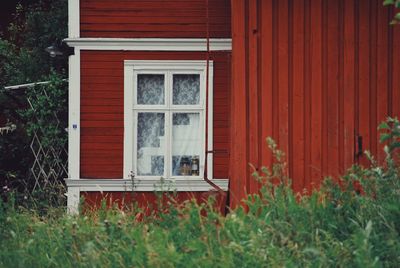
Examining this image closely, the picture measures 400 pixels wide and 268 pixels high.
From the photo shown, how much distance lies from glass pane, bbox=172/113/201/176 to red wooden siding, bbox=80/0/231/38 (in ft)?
3.62

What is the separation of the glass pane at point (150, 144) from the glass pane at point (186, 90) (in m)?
0.33

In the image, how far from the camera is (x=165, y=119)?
1260cm

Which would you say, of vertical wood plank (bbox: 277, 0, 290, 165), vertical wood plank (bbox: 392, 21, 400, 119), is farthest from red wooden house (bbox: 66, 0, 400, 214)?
vertical wood plank (bbox: 392, 21, 400, 119)

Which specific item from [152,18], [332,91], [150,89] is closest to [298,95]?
[332,91]

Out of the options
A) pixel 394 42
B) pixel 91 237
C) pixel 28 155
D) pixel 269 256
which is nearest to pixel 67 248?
pixel 91 237

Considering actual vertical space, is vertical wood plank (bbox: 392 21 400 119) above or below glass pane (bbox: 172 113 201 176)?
above

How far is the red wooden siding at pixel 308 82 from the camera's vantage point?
1013cm

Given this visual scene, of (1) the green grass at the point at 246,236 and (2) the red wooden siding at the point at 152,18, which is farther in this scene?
(2) the red wooden siding at the point at 152,18

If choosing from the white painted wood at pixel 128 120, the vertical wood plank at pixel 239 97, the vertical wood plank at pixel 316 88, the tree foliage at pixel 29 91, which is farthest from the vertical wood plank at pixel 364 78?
the tree foliage at pixel 29 91

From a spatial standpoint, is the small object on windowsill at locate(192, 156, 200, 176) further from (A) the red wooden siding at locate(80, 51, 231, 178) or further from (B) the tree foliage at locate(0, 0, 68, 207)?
(B) the tree foliage at locate(0, 0, 68, 207)

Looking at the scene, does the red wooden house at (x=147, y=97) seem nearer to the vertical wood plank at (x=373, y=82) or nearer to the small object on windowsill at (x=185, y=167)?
the small object on windowsill at (x=185, y=167)

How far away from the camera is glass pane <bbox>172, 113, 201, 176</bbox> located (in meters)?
12.6

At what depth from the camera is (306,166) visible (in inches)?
400

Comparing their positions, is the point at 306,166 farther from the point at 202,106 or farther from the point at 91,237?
the point at 91,237
